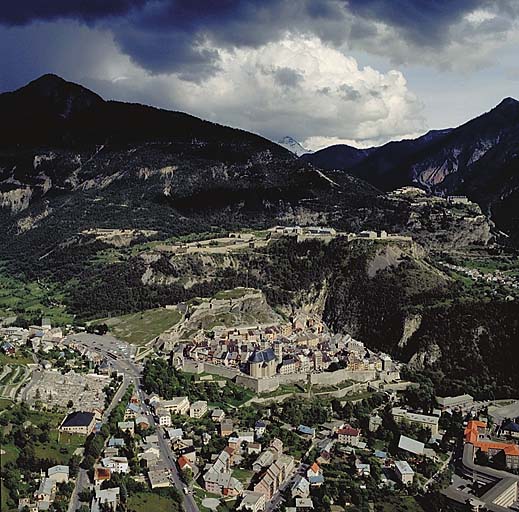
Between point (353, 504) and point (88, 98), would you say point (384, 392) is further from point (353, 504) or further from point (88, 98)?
point (88, 98)

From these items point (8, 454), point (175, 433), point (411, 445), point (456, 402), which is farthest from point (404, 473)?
point (8, 454)

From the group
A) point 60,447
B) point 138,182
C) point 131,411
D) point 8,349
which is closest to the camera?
point 60,447

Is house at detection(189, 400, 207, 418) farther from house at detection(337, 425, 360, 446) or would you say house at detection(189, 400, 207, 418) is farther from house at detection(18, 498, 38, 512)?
house at detection(18, 498, 38, 512)

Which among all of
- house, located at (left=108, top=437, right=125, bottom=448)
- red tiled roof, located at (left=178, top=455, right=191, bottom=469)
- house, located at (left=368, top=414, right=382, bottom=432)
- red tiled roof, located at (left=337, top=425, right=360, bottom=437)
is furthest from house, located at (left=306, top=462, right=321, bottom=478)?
house, located at (left=108, top=437, right=125, bottom=448)

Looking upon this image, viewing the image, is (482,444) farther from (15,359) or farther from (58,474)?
(15,359)

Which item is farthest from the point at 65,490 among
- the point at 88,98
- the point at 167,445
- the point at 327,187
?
the point at 88,98

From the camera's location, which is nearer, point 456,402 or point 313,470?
point 313,470

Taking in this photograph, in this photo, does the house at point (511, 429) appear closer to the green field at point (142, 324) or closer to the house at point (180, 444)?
the house at point (180, 444)
